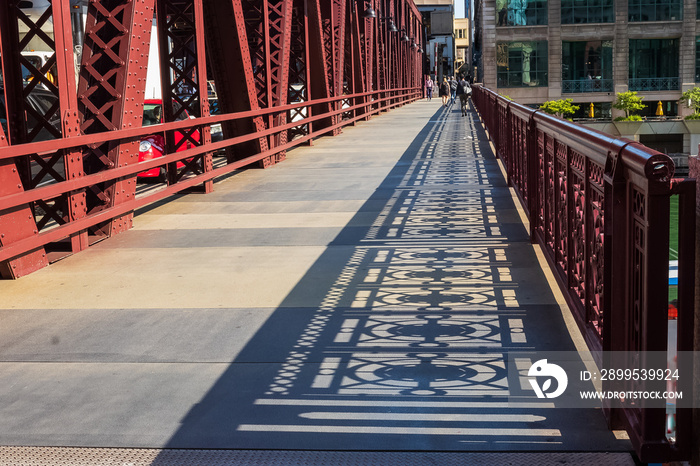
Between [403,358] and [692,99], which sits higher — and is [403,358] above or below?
below

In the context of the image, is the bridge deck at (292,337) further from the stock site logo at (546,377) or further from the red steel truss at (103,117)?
the red steel truss at (103,117)

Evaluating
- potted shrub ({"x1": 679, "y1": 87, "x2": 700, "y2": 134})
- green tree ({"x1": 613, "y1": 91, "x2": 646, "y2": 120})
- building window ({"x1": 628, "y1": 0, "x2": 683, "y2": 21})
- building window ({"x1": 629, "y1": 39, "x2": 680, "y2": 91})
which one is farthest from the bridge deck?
building window ({"x1": 629, "y1": 39, "x2": 680, "y2": 91})

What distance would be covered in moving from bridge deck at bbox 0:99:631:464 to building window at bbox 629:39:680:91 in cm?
7494

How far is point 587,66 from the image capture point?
79812 mm

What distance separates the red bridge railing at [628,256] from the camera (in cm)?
308

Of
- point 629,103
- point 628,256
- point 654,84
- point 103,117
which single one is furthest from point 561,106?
point 628,256

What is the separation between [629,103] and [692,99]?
6.52 m

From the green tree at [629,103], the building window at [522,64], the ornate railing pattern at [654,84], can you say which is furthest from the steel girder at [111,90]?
the ornate railing pattern at [654,84]

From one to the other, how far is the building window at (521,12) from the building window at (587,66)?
356cm

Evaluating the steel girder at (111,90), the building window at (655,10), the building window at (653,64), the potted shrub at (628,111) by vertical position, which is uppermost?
the building window at (655,10)

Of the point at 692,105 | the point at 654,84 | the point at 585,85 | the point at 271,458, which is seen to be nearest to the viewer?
the point at 271,458

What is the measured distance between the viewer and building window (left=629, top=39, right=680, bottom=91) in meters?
78.9

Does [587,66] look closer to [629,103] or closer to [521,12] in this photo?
[629,103]

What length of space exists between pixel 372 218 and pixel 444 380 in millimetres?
5584
